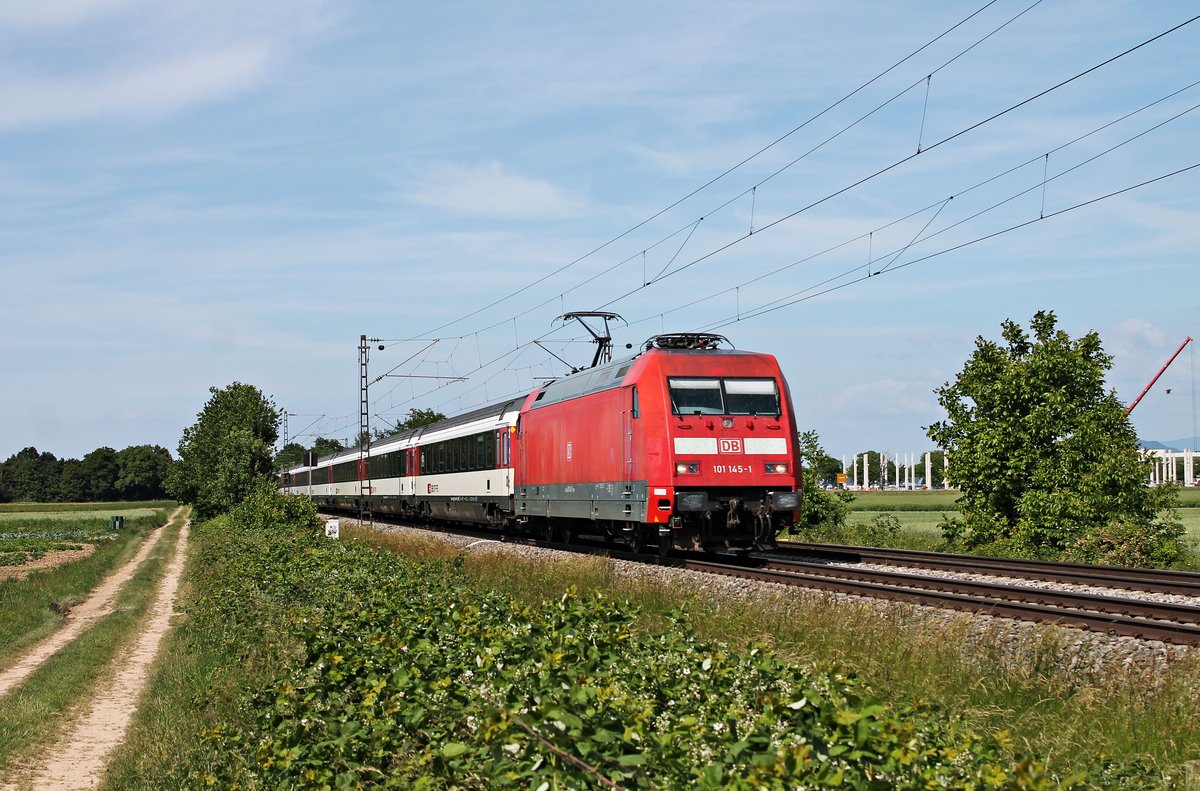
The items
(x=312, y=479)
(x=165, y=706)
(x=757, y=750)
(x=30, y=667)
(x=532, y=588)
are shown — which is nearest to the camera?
(x=757, y=750)

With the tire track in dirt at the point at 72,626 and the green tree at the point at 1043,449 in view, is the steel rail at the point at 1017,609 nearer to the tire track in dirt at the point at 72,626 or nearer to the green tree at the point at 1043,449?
the green tree at the point at 1043,449

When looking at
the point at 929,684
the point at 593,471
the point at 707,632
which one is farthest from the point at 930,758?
the point at 593,471

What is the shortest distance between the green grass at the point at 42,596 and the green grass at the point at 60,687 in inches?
50.3

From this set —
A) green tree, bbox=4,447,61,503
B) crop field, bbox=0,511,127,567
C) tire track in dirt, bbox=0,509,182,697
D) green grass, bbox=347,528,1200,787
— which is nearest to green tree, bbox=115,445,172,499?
green tree, bbox=4,447,61,503

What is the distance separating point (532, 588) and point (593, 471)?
20.7 ft

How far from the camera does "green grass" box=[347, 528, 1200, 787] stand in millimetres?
7652

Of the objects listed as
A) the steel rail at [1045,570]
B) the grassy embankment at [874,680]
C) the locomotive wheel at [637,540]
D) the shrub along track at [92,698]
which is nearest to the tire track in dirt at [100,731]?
the shrub along track at [92,698]

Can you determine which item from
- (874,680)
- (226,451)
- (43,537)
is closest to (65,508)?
(43,537)

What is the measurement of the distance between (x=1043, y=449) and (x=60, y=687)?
19746 mm

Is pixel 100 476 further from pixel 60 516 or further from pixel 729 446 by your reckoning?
pixel 729 446

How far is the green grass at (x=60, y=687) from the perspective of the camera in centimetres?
1288

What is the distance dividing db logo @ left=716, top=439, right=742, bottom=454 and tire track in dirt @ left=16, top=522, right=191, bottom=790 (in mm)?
9964

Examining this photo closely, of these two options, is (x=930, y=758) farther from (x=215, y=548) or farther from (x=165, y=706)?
(x=215, y=548)

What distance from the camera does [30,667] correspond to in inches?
799
